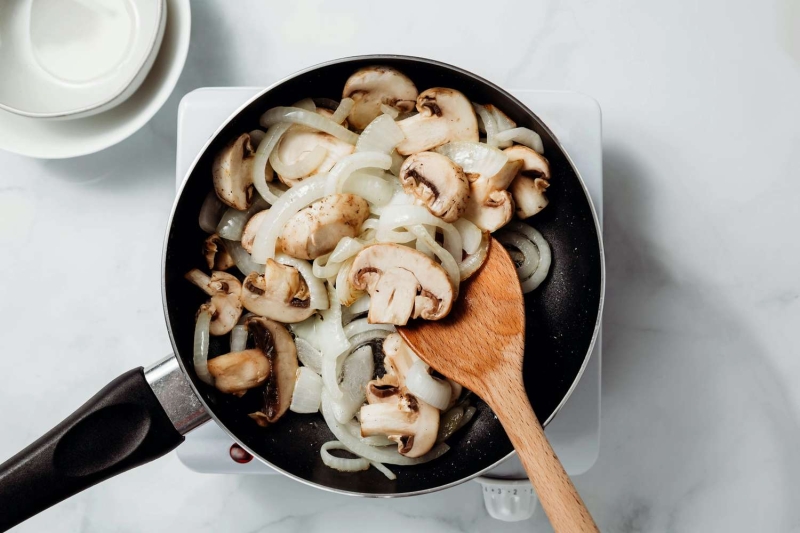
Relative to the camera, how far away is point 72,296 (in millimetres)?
1616

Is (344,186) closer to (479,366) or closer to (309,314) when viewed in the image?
(309,314)

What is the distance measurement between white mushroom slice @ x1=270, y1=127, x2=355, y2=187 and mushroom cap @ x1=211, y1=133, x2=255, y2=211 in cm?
6

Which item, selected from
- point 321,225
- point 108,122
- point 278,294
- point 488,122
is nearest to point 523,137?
point 488,122

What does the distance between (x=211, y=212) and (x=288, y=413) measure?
432mm

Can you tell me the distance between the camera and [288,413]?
1367 mm

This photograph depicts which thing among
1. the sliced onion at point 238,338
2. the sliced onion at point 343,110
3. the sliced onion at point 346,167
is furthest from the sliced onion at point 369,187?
the sliced onion at point 238,338

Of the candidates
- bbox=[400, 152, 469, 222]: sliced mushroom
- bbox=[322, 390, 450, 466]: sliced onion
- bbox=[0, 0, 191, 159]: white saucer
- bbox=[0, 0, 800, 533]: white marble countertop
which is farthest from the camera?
bbox=[0, 0, 800, 533]: white marble countertop

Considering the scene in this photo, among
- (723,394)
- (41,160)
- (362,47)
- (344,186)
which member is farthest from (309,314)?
(723,394)

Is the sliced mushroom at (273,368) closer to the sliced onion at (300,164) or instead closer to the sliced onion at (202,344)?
the sliced onion at (202,344)

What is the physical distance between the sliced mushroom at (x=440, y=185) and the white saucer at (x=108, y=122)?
605 millimetres

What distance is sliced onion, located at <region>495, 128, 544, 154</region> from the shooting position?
4.19 ft

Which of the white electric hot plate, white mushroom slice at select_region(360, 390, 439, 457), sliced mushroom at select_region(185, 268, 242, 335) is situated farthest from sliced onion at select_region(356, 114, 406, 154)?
white mushroom slice at select_region(360, 390, 439, 457)

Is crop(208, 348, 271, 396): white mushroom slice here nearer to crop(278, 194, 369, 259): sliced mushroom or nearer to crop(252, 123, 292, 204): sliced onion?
crop(278, 194, 369, 259): sliced mushroom

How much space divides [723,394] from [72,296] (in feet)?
5.16
